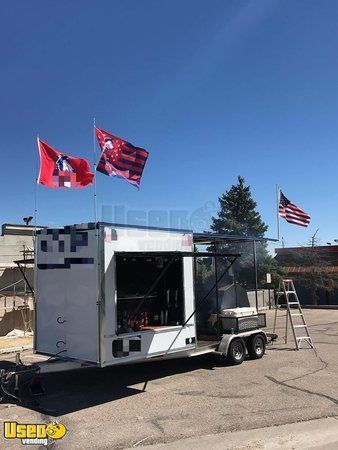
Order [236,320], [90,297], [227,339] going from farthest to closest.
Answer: [236,320]
[227,339]
[90,297]

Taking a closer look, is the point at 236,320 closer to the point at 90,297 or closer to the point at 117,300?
the point at 117,300

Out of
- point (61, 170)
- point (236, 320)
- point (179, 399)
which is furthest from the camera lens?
point (236, 320)

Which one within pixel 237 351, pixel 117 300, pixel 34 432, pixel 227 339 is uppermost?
pixel 117 300

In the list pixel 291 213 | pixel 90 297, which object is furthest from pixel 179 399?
pixel 291 213

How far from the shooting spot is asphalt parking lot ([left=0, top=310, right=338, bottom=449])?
22.3 feet

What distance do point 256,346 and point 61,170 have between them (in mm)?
6689

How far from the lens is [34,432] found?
6.86 m

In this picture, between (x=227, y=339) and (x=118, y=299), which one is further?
(x=227, y=339)

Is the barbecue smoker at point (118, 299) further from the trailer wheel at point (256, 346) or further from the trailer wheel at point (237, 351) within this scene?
the trailer wheel at point (256, 346)

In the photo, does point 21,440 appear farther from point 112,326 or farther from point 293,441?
point 293,441

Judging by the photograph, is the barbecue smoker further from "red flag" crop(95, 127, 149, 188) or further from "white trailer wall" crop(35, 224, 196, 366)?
"red flag" crop(95, 127, 149, 188)

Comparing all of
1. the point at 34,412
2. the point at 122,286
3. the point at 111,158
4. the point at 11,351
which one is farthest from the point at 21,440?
the point at 11,351

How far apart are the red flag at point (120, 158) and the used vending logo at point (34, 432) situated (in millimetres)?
5556

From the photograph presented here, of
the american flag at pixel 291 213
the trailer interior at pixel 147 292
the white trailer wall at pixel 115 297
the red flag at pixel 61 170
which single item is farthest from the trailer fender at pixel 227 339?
the american flag at pixel 291 213
